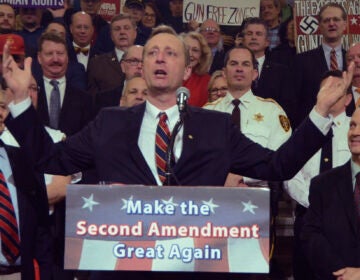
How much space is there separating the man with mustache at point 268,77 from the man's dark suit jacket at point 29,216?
353 centimetres

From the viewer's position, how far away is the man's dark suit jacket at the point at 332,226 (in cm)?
524

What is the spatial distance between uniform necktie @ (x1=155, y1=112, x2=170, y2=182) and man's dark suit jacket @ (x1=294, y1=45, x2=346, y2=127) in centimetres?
409

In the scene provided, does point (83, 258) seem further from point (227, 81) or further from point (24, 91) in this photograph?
point (227, 81)

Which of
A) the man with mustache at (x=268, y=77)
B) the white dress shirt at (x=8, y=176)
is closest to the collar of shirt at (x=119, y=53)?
the man with mustache at (x=268, y=77)

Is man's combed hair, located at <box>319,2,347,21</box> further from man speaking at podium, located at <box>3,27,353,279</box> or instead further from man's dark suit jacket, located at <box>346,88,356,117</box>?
man speaking at podium, located at <box>3,27,353,279</box>

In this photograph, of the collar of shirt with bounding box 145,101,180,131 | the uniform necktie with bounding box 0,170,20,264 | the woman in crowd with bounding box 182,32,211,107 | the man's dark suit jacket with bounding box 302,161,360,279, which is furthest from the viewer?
the woman in crowd with bounding box 182,32,211,107

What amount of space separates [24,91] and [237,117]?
Result: 3.30 m

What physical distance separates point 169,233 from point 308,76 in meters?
5.03

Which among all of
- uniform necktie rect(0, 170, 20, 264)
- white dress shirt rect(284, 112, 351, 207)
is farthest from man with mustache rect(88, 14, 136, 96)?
uniform necktie rect(0, 170, 20, 264)

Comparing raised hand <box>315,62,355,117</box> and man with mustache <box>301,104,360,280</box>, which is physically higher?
raised hand <box>315,62,355,117</box>

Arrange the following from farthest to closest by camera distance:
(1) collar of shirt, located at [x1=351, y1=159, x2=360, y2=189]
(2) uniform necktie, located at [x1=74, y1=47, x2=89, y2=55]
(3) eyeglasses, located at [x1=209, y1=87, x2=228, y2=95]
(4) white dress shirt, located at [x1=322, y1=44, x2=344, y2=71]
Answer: (2) uniform necktie, located at [x1=74, y1=47, x2=89, y2=55], (4) white dress shirt, located at [x1=322, y1=44, x2=344, y2=71], (3) eyeglasses, located at [x1=209, y1=87, x2=228, y2=95], (1) collar of shirt, located at [x1=351, y1=159, x2=360, y2=189]

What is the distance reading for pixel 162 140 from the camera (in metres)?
3.91

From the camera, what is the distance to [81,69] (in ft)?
27.2

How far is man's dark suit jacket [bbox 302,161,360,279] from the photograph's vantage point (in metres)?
5.24
